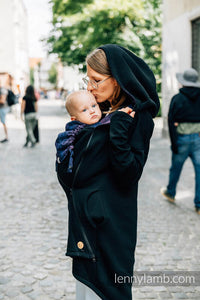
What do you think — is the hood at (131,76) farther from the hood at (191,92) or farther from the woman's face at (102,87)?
the hood at (191,92)

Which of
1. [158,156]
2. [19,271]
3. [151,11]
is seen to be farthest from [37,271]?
[151,11]

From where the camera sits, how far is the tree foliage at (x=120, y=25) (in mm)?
17797

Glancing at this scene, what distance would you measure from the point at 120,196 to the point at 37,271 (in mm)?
2029

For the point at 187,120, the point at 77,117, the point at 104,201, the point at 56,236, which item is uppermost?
the point at 77,117

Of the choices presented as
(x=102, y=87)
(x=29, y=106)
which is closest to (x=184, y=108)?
(x=102, y=87)

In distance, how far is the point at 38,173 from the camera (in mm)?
8555

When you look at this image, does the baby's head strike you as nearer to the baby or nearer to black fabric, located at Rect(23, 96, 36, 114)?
the baby

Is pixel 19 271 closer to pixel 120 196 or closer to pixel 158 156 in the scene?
pixel 120 196

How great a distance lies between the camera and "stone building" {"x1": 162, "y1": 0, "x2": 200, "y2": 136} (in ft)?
39.1

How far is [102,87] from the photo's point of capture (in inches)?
83.0

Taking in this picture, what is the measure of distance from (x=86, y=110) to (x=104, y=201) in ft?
1.47

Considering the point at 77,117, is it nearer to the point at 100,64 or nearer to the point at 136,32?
the point at 100,64

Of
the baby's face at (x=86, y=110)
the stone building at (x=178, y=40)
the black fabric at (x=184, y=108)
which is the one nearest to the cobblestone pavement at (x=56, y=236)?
the black fabric at (x=184, y=108)

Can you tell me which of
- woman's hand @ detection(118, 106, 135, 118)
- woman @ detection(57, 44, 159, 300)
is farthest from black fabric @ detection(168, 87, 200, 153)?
woman's hand @ detection(118, 106, 135, 118)
